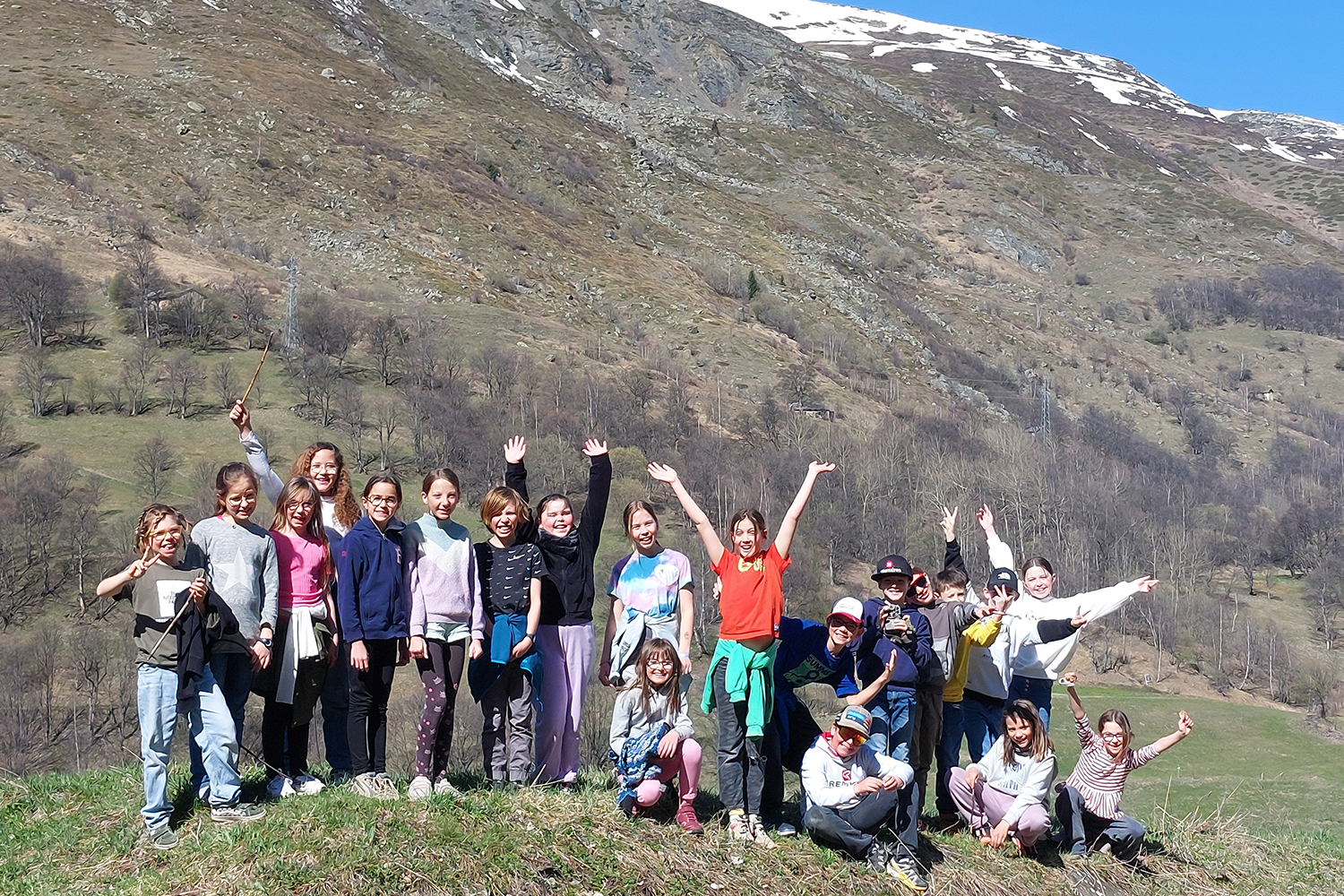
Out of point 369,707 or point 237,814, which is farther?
point 369,707

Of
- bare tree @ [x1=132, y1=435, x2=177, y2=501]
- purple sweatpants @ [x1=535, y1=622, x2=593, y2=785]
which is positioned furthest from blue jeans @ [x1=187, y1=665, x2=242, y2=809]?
bare tree @ [x1=132, y1=435, x2=177, y2=501]

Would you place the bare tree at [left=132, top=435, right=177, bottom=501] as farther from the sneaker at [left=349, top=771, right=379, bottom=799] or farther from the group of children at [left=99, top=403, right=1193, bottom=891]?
the sneaker at [left=349, top=771, right=379, bottom=799]

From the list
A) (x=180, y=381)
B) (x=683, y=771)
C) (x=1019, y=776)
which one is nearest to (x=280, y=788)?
(x=683, y=771)

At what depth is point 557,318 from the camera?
72938 millimetres

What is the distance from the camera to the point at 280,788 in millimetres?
6098

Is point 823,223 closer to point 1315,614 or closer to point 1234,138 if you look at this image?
point 1315,614

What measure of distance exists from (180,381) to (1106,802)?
58.5 meters

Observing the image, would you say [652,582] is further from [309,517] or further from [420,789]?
[309,517]

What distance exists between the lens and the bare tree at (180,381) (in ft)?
183

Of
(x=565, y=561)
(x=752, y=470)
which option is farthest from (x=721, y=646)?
(x=752, y=470)

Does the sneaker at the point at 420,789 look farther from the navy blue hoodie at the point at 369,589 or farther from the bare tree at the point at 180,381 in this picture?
the bare tree at the point at 180,381

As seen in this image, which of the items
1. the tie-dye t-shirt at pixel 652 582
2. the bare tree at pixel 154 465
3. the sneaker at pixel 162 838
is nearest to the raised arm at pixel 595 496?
the tie-dye t-shirt at pixel 652 582

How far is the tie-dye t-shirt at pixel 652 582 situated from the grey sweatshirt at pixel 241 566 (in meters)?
1.97

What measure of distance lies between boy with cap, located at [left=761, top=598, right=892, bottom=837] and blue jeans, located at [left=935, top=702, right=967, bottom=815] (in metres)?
1.04
